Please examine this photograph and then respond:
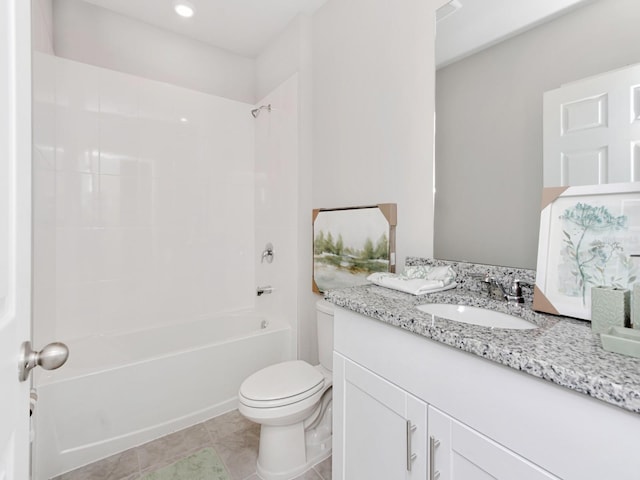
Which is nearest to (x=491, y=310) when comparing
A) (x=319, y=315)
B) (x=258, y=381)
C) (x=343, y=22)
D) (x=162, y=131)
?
(x=319, y=315)

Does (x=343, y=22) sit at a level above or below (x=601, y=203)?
above

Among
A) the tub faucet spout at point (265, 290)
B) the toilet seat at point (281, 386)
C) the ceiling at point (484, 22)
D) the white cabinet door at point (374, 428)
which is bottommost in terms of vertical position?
the toilet seat at point (281, 386)

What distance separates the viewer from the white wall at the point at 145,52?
2.13 meters

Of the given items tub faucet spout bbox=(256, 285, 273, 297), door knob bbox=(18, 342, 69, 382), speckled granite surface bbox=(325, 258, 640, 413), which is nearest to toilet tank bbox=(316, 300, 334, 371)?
speckled granite surface bbox=(325, 258, 640, 413)

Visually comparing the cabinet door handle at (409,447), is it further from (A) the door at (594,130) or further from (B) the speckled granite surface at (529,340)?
(A) the door at (594,130)

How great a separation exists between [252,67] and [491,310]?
9.57ft

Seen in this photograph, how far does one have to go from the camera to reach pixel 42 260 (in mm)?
1713

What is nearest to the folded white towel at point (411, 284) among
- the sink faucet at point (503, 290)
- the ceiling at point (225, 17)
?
the sink faucet at point (503, 290)

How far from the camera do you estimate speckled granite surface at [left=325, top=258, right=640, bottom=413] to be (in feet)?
1.66

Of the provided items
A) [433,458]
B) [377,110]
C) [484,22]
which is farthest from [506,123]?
[433,458]

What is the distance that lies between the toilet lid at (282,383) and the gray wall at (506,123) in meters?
0.89

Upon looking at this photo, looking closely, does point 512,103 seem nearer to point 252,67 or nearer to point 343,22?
point 343,22

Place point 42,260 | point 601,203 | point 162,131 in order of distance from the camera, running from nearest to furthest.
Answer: point 601,203, point 42,260, point 162,131

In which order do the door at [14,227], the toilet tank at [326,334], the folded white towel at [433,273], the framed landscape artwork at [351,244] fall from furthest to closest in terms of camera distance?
the toilet tank at [326,334], the framed landscape artwork at [351,244], the folded white towel at [433,273], the door at [14,227]
